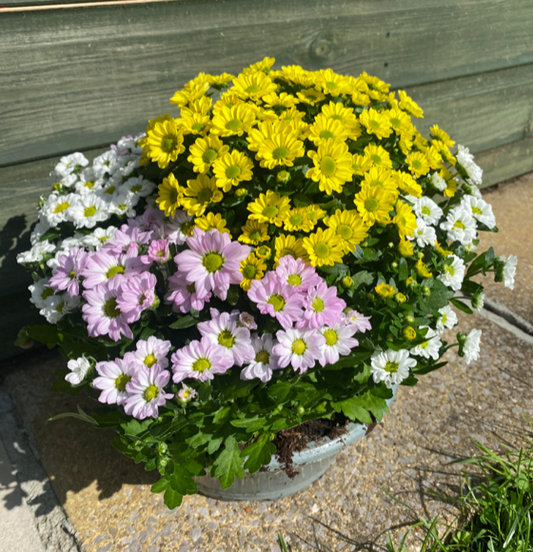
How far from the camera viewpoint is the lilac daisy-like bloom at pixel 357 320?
1.18 m

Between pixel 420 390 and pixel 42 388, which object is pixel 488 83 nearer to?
pixel 420 390

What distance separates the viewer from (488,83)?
9.82 feet

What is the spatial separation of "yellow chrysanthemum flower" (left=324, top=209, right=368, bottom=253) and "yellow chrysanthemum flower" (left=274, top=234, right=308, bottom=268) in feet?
0.29

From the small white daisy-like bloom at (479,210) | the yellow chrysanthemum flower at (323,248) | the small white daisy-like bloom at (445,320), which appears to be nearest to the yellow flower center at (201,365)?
the yellow chrysanthemum flower at (323,248)

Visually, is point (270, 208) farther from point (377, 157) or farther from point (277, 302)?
point (377, 157)

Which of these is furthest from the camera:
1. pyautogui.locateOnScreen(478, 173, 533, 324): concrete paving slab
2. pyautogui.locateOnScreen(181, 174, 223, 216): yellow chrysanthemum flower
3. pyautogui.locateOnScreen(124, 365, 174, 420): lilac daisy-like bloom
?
pyautogui.locateOnScreen(478, 173, 533, 324): concrete paving slab

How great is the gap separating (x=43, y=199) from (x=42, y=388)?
2.59 feet

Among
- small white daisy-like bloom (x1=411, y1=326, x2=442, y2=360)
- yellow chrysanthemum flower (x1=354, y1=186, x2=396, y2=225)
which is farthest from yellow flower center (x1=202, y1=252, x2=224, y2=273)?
small white daisy-like bloom (x1=411, y1=326, x2=442, y2=360)

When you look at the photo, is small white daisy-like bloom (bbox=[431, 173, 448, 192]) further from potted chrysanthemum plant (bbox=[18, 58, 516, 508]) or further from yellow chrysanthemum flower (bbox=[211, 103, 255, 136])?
yellow chrysanthemum flower (bbox=[211, 103, 255, 136])

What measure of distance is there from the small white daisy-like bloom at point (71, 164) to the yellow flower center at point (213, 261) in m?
0.72

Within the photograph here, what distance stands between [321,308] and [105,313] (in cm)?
49

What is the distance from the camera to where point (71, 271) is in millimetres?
1263

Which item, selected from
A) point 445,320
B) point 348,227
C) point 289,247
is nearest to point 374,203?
point 348,227

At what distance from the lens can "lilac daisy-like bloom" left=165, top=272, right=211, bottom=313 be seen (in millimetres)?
1117
